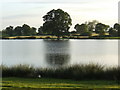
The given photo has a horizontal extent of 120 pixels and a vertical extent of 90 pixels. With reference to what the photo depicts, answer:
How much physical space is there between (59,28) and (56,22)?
2.30m

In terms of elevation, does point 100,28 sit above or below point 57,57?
above

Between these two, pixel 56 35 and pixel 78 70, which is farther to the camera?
pixel 56 35

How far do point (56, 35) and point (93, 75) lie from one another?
60732mm

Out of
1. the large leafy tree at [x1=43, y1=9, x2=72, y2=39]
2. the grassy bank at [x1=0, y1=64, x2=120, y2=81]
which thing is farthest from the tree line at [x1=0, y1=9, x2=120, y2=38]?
the grassy bank at [x1=0, y1=64, x2=120, y2=81]

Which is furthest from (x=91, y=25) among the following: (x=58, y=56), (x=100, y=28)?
(x=58, y=56)

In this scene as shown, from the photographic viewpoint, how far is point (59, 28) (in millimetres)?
68625

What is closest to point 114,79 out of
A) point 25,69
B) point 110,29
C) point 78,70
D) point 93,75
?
point 93,75

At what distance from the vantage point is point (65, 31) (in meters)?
68.1

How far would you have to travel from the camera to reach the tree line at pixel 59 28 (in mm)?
66812

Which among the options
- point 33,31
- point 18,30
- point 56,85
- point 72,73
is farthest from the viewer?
point 33,31

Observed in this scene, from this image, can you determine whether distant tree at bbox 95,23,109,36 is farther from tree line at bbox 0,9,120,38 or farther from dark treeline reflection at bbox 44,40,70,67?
dark treeline reflection at bbox 44,40,70,67

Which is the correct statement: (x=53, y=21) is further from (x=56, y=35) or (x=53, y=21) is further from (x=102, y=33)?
(x=102, y=33)

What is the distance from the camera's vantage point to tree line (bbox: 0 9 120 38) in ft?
219

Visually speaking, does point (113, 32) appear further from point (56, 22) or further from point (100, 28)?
point (56, 22)
